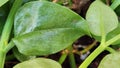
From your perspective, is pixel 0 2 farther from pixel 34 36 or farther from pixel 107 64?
pixel 107 64

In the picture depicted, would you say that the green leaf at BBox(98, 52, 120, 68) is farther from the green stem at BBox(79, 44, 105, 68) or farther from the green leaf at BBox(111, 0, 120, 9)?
the green leaf at BBox(111, 0, 120, 9)

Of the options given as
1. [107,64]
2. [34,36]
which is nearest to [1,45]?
[34,36]

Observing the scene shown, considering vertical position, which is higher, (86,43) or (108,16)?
(108,16)

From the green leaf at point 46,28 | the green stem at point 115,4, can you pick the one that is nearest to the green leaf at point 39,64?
the green leaf at point 46,28

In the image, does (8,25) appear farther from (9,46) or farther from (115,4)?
(115,4)

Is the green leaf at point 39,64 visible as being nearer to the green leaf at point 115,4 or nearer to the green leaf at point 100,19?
the green leaf at point 100,19

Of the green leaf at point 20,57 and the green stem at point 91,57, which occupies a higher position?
the green stem at point 91,57
